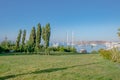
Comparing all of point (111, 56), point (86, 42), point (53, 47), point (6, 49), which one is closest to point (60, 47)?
point (53, 47)

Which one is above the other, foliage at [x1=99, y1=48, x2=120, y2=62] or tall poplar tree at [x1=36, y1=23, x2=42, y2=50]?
tall poplar tree at [x1=36, y1=23, x2=42, y2=50]

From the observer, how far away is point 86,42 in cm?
4778

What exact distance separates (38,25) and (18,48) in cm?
639

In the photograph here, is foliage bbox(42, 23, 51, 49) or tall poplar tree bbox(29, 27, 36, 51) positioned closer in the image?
foliage bbox(42, 23, 51, 49)

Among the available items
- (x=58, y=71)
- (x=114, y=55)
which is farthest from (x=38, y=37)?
(x=58, y=71)

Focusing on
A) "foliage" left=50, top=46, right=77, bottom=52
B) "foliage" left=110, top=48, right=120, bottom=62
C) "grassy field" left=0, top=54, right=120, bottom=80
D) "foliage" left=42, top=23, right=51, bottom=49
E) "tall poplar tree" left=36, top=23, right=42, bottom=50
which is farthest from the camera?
"foliage" left=50, top=46, right=77, bottom=52

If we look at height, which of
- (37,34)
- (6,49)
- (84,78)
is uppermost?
(37,34)

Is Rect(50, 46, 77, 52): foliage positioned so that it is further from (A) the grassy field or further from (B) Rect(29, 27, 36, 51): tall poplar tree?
(A) the grassy field

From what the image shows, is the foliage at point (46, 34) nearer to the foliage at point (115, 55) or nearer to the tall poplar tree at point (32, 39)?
the tall poplar tree at point (32, 39)

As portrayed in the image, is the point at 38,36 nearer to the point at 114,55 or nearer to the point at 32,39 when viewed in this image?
the point at 32,39

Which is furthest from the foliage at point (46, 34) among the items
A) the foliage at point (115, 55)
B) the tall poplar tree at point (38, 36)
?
the foliage at point (115, 55)

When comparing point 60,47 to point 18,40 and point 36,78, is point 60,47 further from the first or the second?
point 36,78

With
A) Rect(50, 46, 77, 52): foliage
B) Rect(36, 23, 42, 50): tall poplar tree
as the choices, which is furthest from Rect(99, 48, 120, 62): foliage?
Rect(50, 46, 77, 52): foliage

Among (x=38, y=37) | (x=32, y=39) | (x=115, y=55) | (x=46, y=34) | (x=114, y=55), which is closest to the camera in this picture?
(x=115, y=55)
